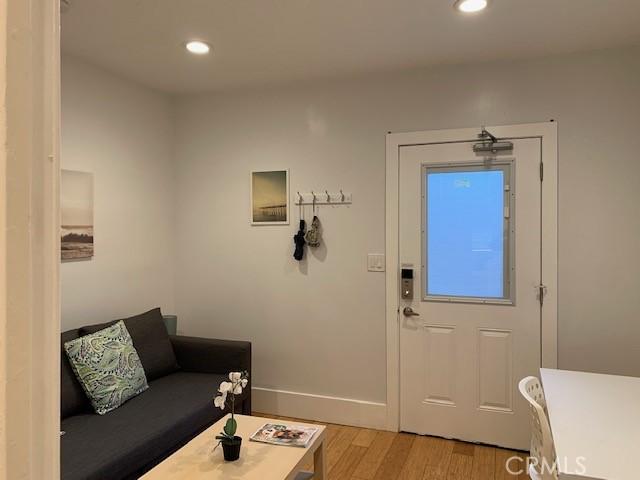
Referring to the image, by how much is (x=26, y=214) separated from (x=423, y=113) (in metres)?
2.99

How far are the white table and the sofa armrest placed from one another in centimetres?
182

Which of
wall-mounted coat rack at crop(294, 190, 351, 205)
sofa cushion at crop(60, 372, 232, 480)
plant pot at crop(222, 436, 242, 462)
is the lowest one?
sofa cushion at crop(60, 372, 232, 480)

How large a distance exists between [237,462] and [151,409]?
86 cm

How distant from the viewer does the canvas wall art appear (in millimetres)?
2904

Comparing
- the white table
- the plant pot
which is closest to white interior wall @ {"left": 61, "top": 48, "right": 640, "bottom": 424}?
the white table

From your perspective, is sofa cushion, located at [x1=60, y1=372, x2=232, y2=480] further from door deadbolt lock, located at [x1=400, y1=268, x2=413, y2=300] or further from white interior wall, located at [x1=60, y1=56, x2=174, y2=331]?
door deadbolt lock, located at [x1=400, y1=268, x2=413, y2=300]

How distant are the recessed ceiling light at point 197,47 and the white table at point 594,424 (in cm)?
250

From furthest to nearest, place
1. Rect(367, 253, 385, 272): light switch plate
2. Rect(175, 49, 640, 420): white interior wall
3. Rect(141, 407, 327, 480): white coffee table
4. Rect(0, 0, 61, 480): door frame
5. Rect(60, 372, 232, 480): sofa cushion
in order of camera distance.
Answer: Rect(367, 253, 385, 272): light switch plate, Rect(175, 49, 640, 420): white interior wall, Rect(60, 372, 232, 480): sofa cushion, Rect(141, 407, 327, 480): white coffee table, Rect(0, 0, 61, 480): door frame

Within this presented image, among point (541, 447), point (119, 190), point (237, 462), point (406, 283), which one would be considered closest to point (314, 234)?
point (406, 283)

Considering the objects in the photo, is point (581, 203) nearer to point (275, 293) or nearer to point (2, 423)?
point (275, 293)

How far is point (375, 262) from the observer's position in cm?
331

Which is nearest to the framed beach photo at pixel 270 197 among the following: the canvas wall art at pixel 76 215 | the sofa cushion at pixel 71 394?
the canvas wall art at pixel 76 215

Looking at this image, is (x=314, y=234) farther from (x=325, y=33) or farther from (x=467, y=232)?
(x=325, y=33)
